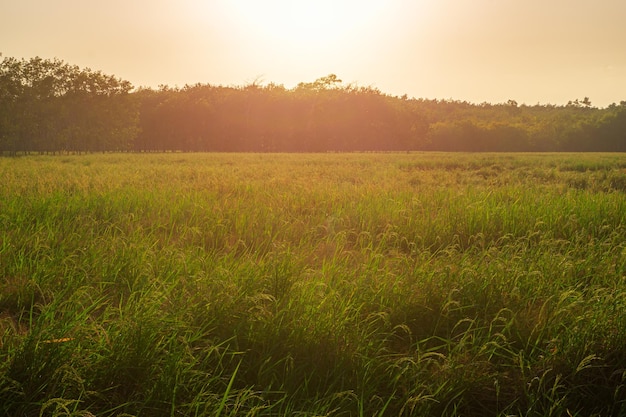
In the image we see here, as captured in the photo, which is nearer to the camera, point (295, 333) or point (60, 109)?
point (295, 333)

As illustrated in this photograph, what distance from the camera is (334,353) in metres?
2.42

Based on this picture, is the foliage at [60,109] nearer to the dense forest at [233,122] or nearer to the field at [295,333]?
the dense forest at [233,122]

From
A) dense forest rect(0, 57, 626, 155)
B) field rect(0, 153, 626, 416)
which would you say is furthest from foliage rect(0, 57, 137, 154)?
field rect(0, 153, 626, 416)

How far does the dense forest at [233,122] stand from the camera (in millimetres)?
44594

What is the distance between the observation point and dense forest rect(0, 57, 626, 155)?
44.6m

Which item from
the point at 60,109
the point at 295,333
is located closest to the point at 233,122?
the point at 60,109

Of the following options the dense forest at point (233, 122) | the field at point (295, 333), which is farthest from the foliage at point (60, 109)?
the field at point (295, 333)

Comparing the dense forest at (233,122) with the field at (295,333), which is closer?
the field at (295,333)

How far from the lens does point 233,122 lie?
198 ft

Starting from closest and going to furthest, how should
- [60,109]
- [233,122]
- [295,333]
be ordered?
[295,333], [60,109], [233,122]

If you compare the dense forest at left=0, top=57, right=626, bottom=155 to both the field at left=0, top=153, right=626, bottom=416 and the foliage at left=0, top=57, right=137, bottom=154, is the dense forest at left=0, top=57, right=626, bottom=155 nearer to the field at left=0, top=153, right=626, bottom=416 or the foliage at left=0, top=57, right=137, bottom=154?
the foliage at left=0, top=57, right=137, bottom=154

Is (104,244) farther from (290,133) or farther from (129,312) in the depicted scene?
(290,133)

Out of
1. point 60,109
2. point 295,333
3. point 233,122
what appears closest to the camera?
point 295,333

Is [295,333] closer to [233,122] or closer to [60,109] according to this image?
[60,109]
